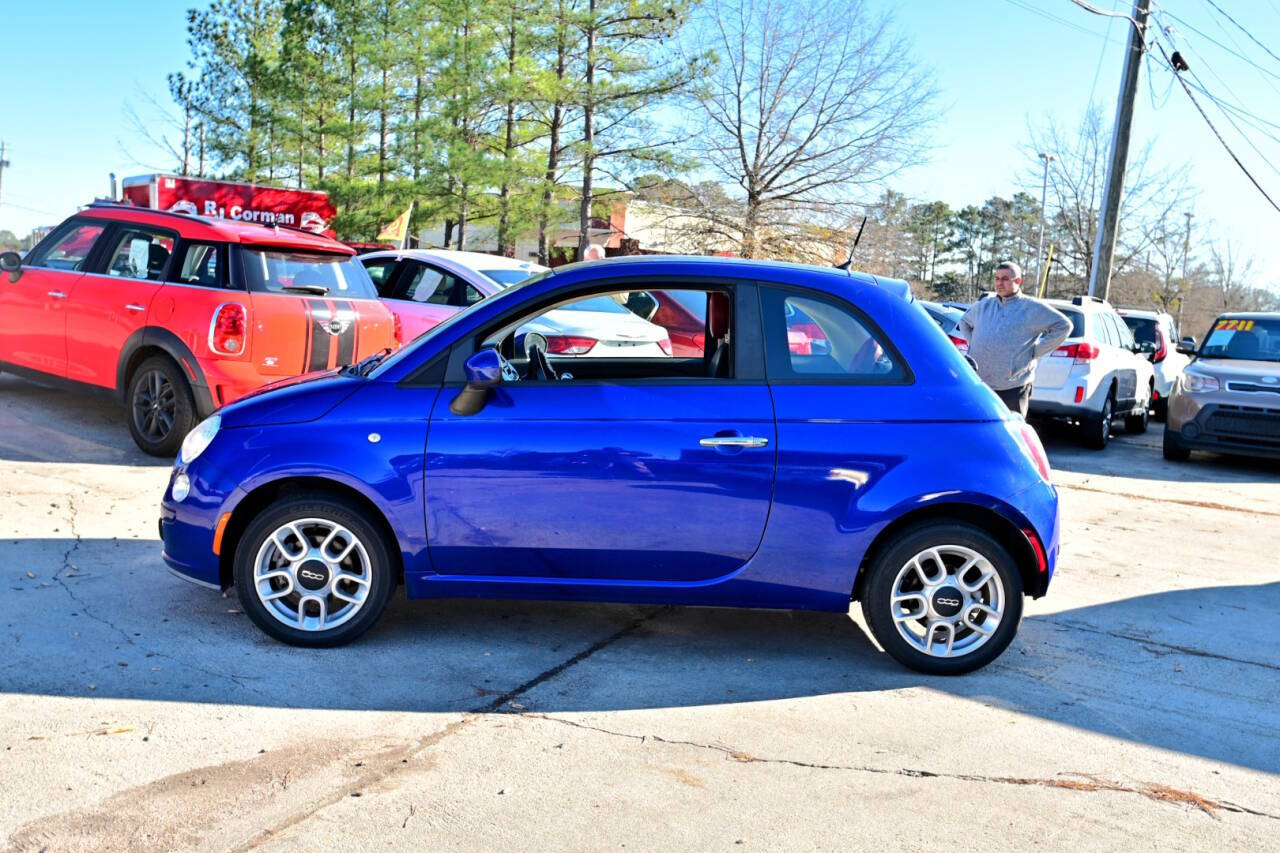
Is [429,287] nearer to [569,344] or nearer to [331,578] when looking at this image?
[569,344]

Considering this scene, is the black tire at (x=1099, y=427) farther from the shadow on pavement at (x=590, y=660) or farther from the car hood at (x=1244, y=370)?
the shadow on pavement at (x=590, y=660)

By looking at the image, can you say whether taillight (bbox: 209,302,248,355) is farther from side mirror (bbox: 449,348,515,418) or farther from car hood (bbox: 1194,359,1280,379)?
car hood (bbox: 1194,359,1280,379)

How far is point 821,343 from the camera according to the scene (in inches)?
191

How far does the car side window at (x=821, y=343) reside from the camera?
Answer: 15.6 feet

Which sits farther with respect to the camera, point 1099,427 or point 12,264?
point 1099,427

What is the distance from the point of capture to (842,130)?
28.4m

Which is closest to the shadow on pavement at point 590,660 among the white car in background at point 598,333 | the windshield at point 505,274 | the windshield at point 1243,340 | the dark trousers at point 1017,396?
the dark trousers at point 1017,396

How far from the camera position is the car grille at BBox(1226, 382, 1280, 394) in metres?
11.8

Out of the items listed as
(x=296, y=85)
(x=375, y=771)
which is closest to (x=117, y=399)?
(x=375, y=771)

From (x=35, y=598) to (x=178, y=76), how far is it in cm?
4237

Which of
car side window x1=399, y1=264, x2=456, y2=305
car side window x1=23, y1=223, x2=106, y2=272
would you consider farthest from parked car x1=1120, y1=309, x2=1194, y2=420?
car side window x1=23, y1=223, x2=106, y2=272

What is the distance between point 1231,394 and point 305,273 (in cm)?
934

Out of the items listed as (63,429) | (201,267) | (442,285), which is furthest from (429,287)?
(63,429)

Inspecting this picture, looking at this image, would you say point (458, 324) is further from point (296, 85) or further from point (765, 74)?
point (296, 85)
